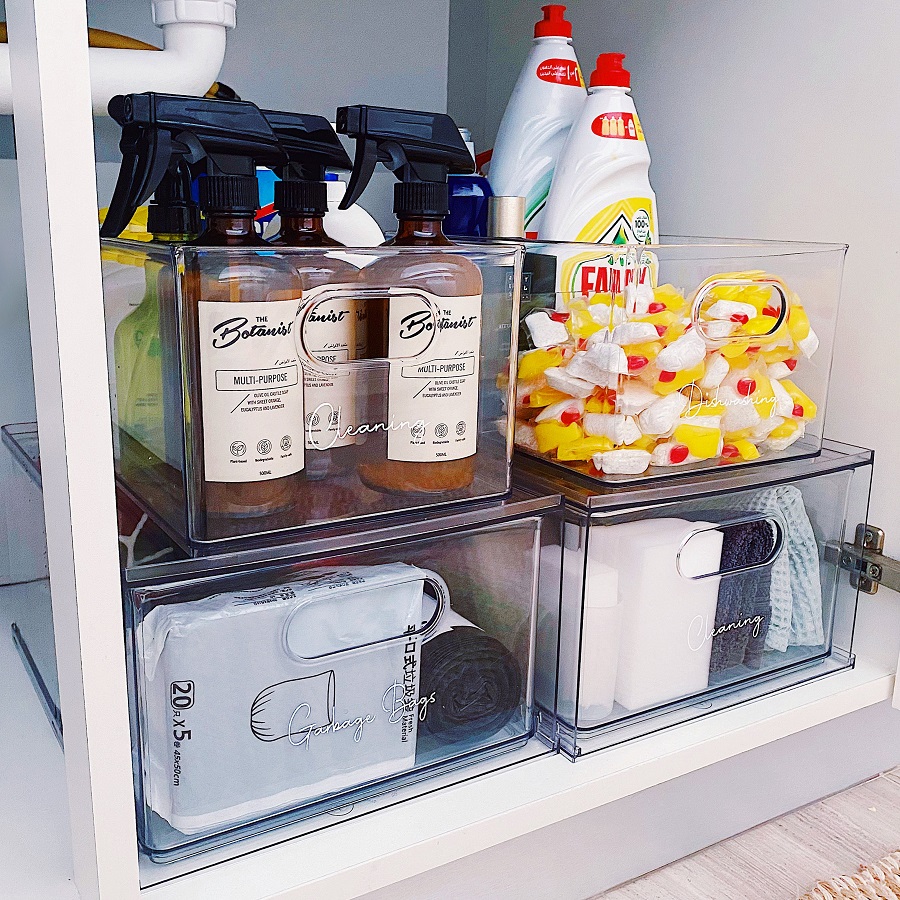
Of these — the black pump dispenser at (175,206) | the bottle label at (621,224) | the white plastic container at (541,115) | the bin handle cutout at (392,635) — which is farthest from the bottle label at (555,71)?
the bin handle cutout at (392,635)

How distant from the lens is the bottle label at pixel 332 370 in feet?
1.78

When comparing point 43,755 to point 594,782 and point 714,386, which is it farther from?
point 714,386

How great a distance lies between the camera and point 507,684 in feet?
2.08

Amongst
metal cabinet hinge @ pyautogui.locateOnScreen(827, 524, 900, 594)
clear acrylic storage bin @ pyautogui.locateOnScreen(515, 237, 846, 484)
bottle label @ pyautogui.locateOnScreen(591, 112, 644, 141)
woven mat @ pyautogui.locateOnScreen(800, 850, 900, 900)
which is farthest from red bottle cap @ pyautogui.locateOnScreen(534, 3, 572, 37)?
woven mat @ pyautogui.locateOnScreen(800, 850, 900, 900)

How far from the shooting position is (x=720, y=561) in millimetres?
680

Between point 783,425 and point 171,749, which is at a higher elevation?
point 783,425

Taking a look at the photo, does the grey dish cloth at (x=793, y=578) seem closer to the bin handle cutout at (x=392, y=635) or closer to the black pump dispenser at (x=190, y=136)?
the bin handle cutout at (x=392, y=635)

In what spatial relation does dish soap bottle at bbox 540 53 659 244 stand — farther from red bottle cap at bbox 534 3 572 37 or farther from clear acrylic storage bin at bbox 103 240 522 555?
clear acrylic storage bin at bbox 103 240 522 555

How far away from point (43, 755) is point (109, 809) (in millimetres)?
216

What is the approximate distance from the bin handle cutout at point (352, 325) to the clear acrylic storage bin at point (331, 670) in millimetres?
95

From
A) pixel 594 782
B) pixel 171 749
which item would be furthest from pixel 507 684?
pixel 171 749

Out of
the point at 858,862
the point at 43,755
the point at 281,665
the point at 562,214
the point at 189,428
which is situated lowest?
the point at 858,862

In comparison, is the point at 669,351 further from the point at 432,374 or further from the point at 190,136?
the point at 190,136

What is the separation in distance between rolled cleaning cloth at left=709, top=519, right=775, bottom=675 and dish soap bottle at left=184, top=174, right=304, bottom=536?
334 mm
